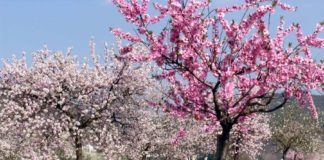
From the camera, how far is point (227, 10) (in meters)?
17.3

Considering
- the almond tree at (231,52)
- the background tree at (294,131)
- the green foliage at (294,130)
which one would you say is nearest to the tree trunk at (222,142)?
the almond tree at (231,52)

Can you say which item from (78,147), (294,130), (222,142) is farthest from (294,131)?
(222,142)

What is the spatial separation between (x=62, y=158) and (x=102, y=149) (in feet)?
10.4

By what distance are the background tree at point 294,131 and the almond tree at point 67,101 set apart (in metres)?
35.8

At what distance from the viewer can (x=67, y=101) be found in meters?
27.0

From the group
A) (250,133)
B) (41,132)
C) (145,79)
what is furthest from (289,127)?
(41,132)

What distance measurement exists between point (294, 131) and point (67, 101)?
39399 millimetres

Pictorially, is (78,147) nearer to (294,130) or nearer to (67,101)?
(67,101)

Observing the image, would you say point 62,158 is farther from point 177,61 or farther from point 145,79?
point 177,61

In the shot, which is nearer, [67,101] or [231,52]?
[231,52]

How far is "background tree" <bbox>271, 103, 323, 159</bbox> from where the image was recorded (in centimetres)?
6100

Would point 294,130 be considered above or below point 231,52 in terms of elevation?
above

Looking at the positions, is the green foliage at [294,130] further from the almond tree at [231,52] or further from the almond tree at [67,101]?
the almond tree at [231,52]

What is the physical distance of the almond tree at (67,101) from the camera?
26.5 m
